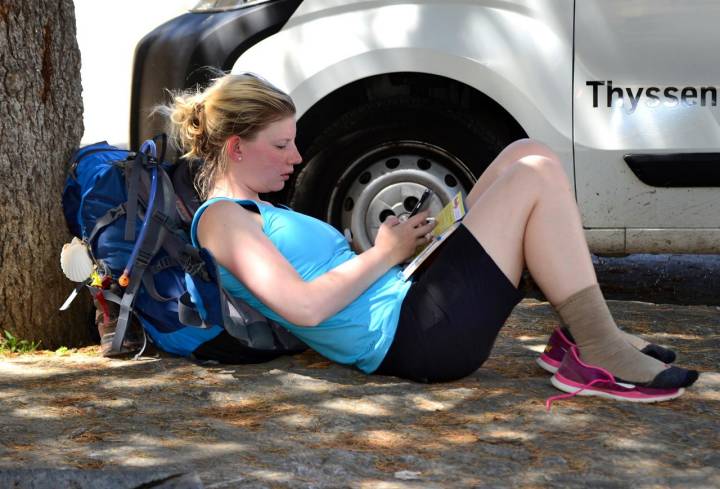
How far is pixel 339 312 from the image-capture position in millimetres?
3836

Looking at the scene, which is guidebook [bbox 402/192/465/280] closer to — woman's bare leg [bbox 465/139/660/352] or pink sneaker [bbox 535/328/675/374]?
woman's bare leg [bbox 465/139/660/352]

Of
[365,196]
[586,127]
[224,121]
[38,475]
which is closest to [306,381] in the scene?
[224,121]

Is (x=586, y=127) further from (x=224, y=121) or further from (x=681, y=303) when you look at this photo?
(x=224, y=121)

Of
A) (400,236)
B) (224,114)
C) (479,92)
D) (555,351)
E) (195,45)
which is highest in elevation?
(195,45)

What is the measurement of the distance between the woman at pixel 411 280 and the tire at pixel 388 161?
143 centimetres

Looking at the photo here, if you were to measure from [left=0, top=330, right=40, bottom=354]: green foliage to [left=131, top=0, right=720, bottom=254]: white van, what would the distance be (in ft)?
4.81

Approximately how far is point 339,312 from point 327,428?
18.5 inches

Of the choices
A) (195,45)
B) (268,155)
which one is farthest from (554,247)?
(195,45)

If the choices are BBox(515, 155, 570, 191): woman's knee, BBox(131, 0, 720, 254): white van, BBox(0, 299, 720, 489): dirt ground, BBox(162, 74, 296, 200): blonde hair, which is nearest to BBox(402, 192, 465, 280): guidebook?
BBox(515, 155, 570, 191): woman's knee

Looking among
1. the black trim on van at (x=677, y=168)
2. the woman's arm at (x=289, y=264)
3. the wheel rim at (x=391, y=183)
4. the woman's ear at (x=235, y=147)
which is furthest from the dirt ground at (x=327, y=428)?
the wheel rim at (x=391, y=183)

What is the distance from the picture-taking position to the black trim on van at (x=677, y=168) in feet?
17.0

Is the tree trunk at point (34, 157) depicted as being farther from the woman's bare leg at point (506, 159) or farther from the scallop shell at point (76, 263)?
the woman's bare leg at point (506, 159)

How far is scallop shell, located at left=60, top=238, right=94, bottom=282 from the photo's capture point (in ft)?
13.3

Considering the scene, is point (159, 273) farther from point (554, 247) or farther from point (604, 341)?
point (604, 341)
